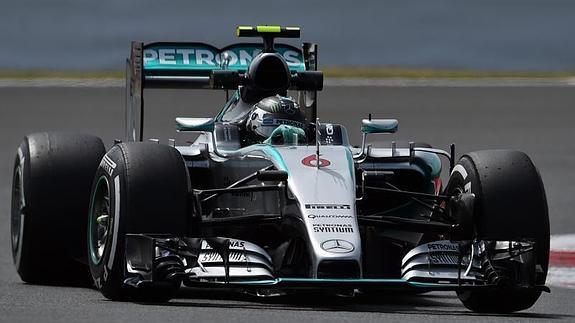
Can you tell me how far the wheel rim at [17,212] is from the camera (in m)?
11.0

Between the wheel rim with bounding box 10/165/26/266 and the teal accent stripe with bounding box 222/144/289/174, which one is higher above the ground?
the teal accent stripe with bounding box 222/144/289/174

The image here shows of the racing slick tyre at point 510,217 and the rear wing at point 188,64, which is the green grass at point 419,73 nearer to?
the rear wing at point 188,64

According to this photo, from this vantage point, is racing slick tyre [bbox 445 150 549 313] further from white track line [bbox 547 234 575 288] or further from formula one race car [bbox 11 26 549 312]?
white track line [bbox 547 234 575 288]

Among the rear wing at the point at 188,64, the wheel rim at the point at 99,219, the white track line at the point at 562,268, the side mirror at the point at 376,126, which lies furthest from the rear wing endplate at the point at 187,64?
the white track line at the point at 562,268

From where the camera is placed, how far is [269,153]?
984 cm

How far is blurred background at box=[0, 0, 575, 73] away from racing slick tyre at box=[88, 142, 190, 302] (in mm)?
14539

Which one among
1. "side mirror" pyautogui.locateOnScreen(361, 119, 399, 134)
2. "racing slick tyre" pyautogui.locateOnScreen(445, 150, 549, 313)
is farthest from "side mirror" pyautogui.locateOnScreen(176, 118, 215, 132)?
"racing slick tyre" pyautogui.locateOnScreen(445, 150, 549, 313)

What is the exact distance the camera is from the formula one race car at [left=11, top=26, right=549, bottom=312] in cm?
895

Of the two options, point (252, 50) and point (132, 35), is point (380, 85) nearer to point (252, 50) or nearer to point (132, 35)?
point (132, 35)

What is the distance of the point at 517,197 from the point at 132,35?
1504cm

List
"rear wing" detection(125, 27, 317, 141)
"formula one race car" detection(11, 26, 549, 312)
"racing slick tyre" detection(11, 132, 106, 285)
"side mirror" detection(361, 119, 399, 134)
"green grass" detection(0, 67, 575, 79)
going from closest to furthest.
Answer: "formula one race car" detection(11, 26, 549, 312)
"side mirror" detection(361, 119, 399, 134)
"racing slick tyre" detection(11, 132, 106, 285)
"rear wing" detection(125, 27, 317, 141)
"green grass" detection(0, 67, 575, 79)

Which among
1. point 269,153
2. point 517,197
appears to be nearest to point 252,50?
point 269,153

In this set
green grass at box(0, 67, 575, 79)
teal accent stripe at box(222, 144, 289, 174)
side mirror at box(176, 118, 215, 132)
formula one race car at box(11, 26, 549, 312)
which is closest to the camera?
formula one race car at box(11, 26, 549, 312)

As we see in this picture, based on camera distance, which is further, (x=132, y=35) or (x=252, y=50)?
(x=132, y=35)
